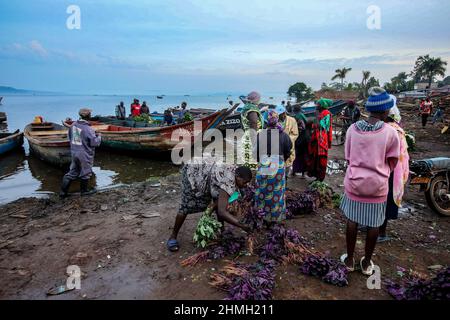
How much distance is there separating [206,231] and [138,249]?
0.97 m

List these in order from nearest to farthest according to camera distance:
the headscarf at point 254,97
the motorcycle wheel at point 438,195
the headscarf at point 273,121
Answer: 1. the headscarf at point 273,121
2. the motorcycle wheel at point 438,195
3. the headscarf at point 254,97

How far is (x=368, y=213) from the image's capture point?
2.85m

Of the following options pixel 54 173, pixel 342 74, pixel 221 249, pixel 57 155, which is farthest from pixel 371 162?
pixel 342 74

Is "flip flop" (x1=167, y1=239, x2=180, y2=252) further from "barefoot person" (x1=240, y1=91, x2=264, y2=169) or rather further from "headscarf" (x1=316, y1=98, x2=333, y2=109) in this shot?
"headscarf" (x1=316, y1=98, x2=333, y2=109)

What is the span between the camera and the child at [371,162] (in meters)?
2.72

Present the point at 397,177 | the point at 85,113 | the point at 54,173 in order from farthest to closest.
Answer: the point at 54,173, the point at 85,113, the point at 397,177

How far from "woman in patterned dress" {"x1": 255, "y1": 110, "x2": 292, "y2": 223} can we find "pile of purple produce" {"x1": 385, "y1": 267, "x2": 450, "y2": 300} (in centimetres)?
157

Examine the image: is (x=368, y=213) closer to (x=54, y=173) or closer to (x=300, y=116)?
(x=300, y=116)

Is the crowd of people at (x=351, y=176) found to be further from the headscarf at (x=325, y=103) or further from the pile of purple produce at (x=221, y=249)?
the headscarf at (x=325, y=103)

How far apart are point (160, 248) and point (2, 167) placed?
10.8 m

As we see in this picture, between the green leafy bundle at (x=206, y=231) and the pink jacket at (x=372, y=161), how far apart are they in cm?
173

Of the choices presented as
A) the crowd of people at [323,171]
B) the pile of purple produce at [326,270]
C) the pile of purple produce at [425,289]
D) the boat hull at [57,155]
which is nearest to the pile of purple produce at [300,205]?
the crowd of people at [323,171]
